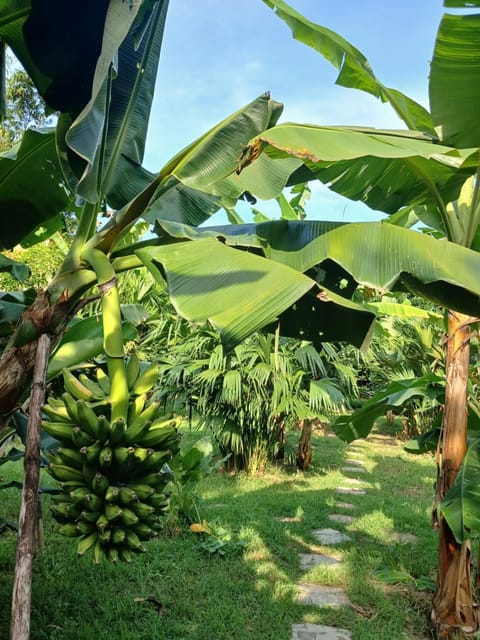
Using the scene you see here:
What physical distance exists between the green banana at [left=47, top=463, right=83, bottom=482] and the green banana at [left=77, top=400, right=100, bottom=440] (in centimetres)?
15

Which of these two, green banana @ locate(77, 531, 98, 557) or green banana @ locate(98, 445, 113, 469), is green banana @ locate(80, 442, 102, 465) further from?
green banana @ locate(77, 531, 98, 557)

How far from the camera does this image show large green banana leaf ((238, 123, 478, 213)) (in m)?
1.49

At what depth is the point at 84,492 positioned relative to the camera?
1.24 m

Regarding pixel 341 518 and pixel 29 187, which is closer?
pixel 29 187

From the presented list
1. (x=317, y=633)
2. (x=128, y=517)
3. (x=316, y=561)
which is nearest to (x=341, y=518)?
(x=316, y=561)

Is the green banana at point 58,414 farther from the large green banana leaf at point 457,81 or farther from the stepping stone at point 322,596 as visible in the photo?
the stepping stone at point 322,596

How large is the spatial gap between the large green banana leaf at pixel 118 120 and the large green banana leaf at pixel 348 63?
2.55 feet

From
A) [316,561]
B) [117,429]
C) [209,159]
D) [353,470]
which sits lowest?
[353,470]

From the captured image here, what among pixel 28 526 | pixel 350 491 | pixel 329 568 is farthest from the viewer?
pixel 350 491

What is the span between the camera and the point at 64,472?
1.26 metres

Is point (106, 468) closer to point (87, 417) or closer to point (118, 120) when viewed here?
point (87, 417)

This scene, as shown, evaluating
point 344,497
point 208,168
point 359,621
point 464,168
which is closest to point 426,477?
point 344,497

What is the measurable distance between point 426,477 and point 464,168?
265 inches

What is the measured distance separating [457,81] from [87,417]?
2075 millimetres
